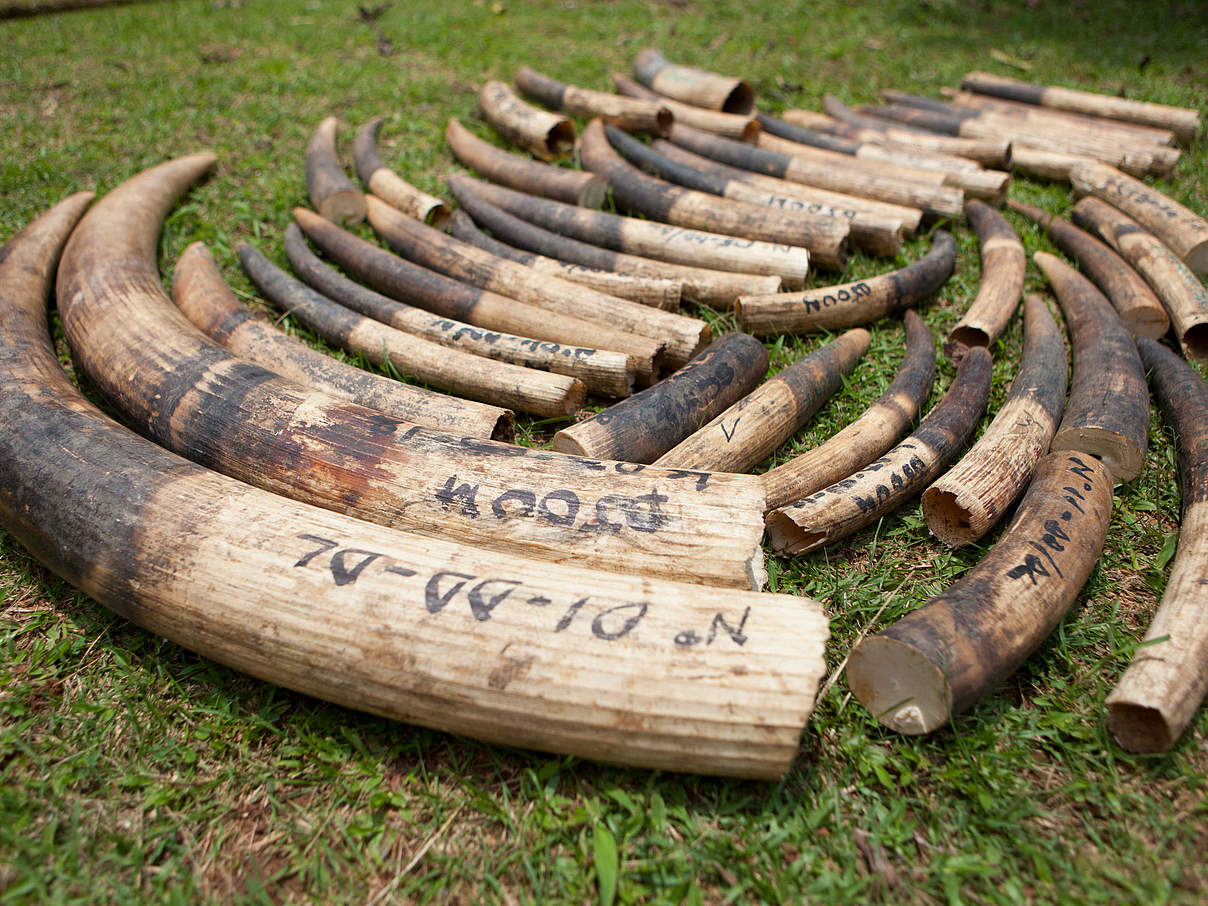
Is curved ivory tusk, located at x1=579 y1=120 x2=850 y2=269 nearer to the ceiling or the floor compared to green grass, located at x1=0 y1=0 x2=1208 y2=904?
nearer to the ceiling

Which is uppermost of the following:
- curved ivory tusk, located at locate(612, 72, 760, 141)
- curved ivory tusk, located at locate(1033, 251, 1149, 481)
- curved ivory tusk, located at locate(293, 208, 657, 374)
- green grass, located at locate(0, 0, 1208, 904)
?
curved ivory tusk, located at locate(612, 72, 760, 141)

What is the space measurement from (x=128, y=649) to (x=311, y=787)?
95cm

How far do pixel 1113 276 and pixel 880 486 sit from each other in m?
2.42

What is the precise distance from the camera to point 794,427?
3.64 m

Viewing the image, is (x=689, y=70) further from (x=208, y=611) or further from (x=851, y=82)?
(x=208, y=611)

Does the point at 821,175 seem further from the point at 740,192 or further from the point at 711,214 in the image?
the point at 711,214

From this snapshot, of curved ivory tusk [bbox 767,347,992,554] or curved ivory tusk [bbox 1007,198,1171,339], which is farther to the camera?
curved ivory tusk [bbox 1007,198,1171,339]

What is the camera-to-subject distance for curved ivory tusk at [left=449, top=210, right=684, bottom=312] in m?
4.34

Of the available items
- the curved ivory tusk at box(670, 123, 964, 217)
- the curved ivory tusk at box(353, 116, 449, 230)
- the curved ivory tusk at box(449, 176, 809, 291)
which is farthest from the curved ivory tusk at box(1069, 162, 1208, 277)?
the curved ivory tusk at box(353, 116, 449, 230)

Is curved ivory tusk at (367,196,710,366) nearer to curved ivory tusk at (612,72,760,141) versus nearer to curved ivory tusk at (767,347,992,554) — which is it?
curved ivory tusk at (767,347,992,554)

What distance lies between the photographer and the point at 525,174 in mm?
5457

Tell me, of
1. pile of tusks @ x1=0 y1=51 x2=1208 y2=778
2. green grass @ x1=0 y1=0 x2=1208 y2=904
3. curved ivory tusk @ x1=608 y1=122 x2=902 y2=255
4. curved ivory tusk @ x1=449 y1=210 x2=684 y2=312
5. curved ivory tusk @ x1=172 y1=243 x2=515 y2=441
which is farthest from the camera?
curved ivory tusk @ x1=608 y1=122 x2=902 y2=255

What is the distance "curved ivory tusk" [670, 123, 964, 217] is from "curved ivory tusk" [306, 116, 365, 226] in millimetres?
2436

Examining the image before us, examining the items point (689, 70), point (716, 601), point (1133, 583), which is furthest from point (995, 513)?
point (689, 70)
